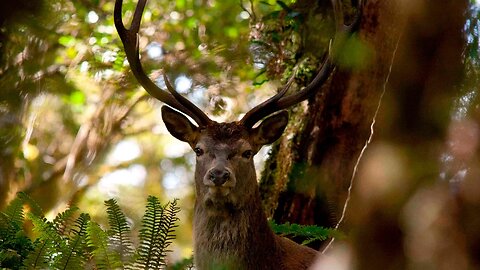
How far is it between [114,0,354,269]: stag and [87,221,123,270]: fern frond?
2.72 meters

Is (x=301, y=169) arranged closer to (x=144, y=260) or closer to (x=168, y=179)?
(x=144, y=260)

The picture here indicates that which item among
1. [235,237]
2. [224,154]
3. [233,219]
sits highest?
[224,154]

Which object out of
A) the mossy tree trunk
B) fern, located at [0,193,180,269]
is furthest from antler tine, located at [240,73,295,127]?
the mossy tree trunk

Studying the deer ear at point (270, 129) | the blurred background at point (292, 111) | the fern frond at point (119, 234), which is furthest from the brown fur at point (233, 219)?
the fern frond at point (119, 234)

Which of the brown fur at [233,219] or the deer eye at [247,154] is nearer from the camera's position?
the brown fur at [233,219]

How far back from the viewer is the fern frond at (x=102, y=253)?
115 inches

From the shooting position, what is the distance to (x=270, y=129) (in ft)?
22.6

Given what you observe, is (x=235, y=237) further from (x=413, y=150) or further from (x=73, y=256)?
(x=413, y=150)

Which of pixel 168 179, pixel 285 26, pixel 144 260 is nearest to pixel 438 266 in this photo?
pixel 144 260

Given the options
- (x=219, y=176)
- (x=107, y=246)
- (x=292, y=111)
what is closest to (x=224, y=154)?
(x=219, y=176)

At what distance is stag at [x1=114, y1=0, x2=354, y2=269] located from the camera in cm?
605

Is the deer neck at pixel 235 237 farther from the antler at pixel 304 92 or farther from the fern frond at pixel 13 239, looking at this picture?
the fern frond at pixel 13 239

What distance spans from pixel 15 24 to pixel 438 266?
1.06 m

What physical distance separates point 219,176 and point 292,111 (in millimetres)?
2854
